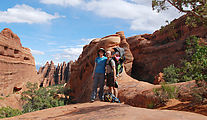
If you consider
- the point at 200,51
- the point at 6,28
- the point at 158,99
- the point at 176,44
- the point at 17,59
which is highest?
the point at 6,28

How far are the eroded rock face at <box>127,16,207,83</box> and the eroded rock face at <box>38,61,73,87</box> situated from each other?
39595mm

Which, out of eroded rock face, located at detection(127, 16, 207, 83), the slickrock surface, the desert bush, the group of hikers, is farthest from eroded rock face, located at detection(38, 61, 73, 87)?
the slickrock surface

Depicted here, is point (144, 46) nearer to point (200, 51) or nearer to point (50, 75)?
point (200, 51)

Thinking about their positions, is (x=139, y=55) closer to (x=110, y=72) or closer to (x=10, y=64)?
(x=10, y=64)

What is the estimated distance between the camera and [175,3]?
19.9ft

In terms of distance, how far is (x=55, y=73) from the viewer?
64438 mm

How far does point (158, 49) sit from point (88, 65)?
1408 centimetres

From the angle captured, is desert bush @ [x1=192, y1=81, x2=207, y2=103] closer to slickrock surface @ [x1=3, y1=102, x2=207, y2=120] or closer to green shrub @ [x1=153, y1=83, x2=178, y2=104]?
green shrub @ [x1=153, y1=83, x2=178, y2=104]

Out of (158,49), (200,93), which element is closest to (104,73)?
(200,93)

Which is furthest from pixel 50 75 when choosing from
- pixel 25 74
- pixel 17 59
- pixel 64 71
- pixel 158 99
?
pixel 158 99

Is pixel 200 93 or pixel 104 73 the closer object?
pixel 200 93

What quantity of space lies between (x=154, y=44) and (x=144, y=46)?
177 centimetres

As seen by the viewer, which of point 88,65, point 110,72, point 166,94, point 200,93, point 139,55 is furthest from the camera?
point 139,55

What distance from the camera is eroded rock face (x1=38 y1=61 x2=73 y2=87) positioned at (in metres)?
62.0
